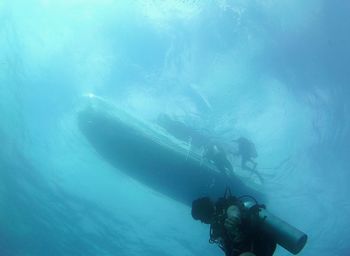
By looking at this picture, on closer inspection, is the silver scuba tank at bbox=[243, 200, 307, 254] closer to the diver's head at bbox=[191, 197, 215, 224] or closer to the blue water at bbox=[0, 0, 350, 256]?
the diver's head at bbox=[191, 197, 215, 224]

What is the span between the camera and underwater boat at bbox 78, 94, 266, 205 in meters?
16.7

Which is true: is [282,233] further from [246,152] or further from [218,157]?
[218,157]

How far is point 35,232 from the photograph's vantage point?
32750 mm

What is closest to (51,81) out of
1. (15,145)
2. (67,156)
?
(67,156)

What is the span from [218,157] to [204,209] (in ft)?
36.3

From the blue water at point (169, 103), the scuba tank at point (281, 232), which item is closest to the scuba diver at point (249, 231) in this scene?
the scuba tank at point (281, 232)

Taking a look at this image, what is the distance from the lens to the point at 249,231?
4.51 m

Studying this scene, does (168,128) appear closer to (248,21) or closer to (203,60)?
(203,60)

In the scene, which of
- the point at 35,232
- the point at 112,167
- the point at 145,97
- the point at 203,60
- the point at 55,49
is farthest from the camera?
the point at 35,232

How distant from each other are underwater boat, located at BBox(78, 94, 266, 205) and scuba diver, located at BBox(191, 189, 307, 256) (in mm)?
11382

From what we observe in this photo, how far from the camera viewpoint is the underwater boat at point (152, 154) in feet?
54.6

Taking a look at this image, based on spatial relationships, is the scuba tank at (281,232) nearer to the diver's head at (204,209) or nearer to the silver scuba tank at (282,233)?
the silver scuba tank at (282,233)

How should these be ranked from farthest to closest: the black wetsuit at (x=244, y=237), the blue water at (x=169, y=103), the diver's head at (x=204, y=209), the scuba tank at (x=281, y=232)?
the blue water at (x=169, y=103) < the diver's head at (x=204, y=209) < the scuba tank at (x=281, y=232) < the black wetsuit at (x=244, y=237)

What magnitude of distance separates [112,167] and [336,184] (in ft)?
41.9
